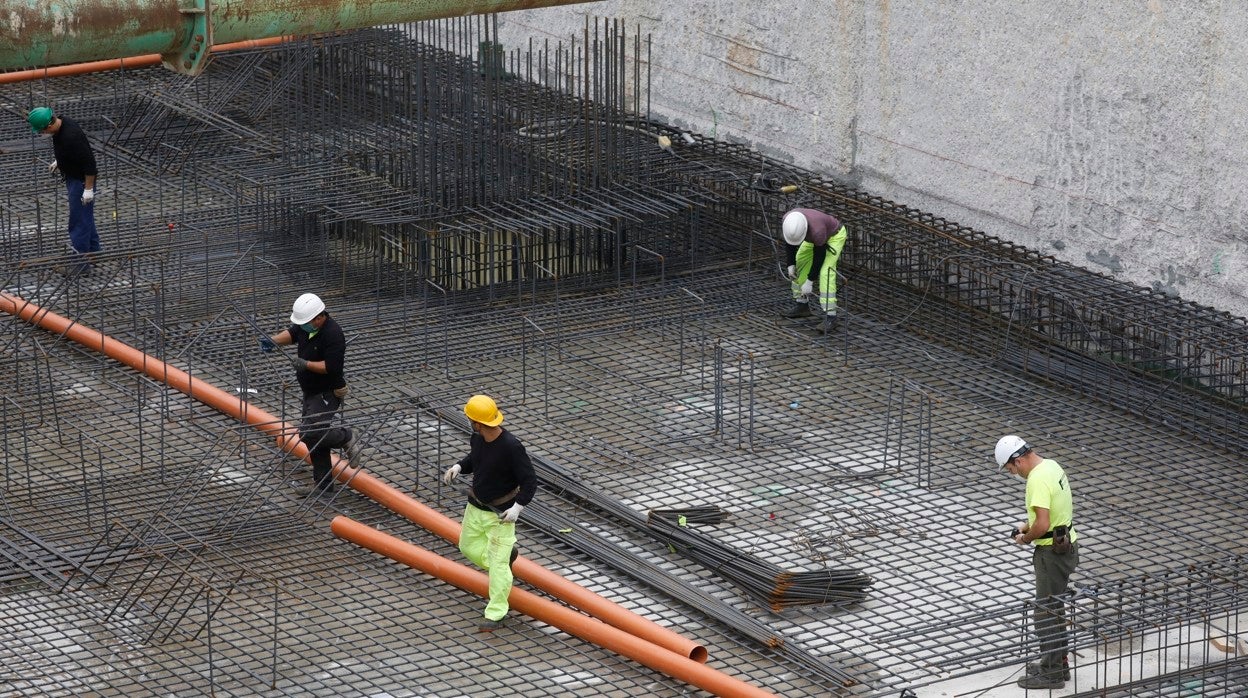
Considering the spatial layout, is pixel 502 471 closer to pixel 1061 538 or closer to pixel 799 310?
pixel 1061 538

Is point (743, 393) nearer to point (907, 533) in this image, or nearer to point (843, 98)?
point (907, 533)

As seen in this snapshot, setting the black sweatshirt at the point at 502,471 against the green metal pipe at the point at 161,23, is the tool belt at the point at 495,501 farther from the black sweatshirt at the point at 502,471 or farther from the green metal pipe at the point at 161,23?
the green metal pipe at the point at 161,23

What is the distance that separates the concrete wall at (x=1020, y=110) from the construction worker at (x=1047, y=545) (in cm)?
504

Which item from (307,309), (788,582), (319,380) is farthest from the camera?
(319,380)

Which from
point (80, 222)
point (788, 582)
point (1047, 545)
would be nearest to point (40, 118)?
point (80, 222)

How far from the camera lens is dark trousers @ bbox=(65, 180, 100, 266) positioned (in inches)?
689

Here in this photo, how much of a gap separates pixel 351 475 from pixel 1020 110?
6877mm

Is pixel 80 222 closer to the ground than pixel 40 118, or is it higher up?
closer to the ground

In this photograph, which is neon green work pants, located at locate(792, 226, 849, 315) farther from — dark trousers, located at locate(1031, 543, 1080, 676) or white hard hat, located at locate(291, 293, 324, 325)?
dark trousers, located at locate(1031, 543, 1080, 676)

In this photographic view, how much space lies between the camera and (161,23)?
10445 millimetres

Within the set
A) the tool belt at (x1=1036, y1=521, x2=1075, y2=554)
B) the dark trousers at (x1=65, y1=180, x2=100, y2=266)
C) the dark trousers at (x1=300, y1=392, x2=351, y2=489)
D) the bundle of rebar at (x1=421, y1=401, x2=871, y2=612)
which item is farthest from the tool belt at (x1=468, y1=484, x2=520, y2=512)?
the dark trousers at (x1=65, y1=180, x2=100, y2=266)

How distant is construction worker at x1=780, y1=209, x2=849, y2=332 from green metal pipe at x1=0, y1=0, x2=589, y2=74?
191 inches

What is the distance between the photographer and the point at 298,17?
11523mm

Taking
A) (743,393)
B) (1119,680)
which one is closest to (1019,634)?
(1119,680)
